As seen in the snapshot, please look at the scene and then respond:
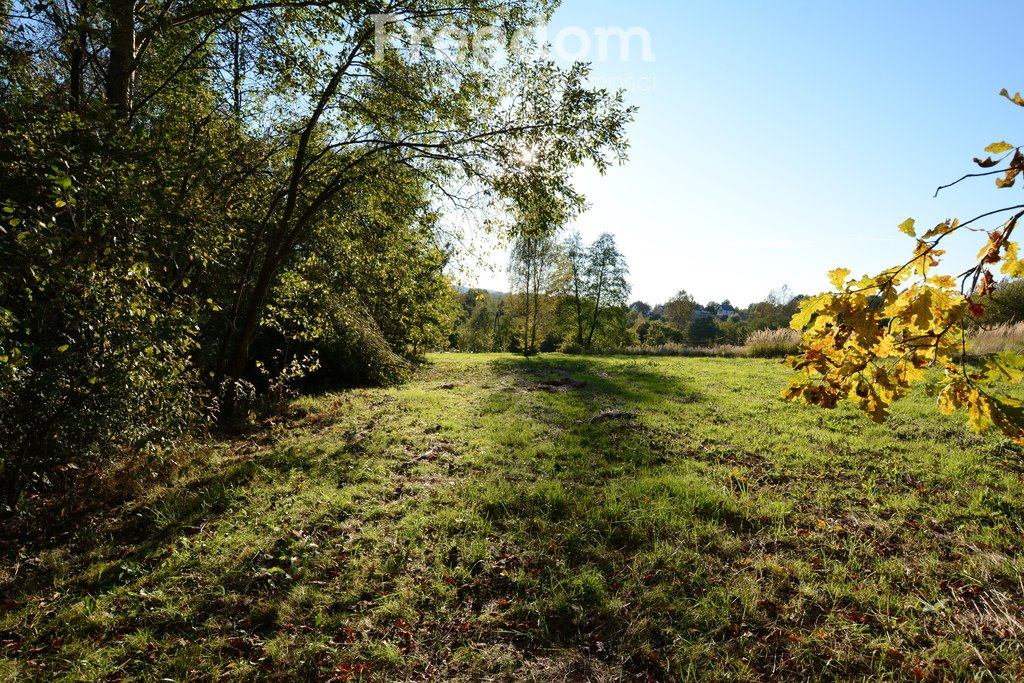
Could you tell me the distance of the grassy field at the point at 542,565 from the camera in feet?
9.83

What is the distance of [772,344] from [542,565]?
660 inches

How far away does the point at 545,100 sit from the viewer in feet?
23.0

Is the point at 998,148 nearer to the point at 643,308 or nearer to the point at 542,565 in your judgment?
the point at 542,565

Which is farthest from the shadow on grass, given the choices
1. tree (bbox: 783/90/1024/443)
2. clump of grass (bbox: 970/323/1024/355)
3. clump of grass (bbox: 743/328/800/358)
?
clump of grass (bbox: 743/328/800/358)

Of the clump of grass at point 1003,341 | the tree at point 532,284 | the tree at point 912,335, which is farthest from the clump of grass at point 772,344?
the tree at point 912,335

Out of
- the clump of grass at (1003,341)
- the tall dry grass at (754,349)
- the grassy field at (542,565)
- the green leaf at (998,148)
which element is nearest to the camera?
the green leaf at (998,148)

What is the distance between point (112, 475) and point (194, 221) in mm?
3040

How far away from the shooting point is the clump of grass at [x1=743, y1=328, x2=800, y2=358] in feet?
56.0

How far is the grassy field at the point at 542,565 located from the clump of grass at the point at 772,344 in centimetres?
1094

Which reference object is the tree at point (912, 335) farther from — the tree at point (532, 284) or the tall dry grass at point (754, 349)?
the tree at point (532, 284)

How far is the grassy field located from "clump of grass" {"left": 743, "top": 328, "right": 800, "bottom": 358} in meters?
10.9

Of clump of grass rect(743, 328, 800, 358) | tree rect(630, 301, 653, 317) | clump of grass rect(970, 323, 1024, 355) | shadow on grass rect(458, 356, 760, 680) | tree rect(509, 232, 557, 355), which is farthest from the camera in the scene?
tree rect(630, 301, 653, 317)

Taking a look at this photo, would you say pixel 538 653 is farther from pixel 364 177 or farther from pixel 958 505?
pixel 364 177

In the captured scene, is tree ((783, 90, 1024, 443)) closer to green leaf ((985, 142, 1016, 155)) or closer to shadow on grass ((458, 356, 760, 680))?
green leaf ((985, 142, 1016, 155))
